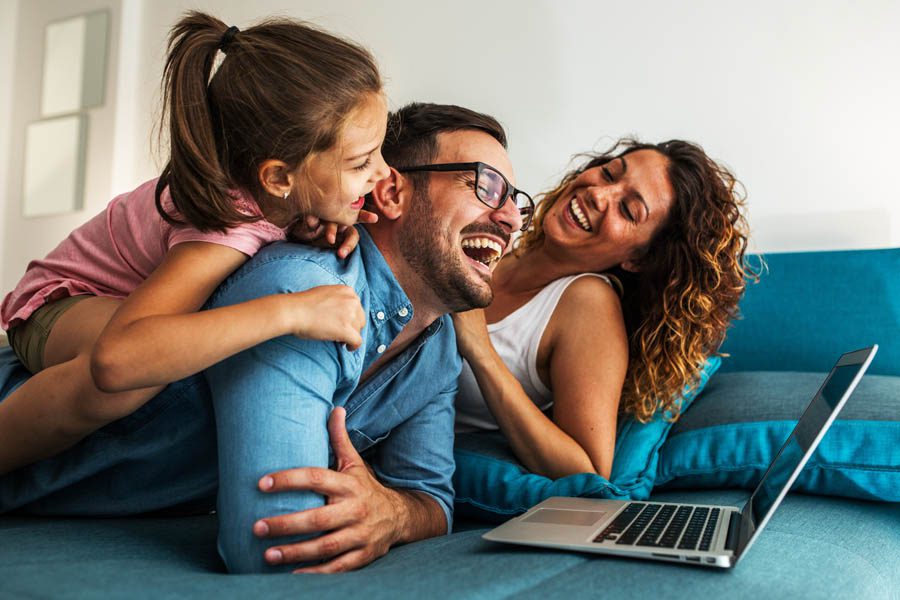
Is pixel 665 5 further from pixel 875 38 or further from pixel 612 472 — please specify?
pixel 612 472

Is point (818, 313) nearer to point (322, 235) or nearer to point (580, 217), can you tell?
point (580, 217)

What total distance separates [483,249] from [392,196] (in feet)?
0.71

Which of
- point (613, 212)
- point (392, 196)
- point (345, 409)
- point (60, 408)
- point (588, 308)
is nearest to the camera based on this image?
point (60, 408)

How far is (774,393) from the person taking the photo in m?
1.85

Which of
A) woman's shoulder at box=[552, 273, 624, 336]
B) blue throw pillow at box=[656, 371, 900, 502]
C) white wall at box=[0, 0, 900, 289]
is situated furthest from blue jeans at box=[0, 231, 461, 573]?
white wall at box=[0, 0, 900, 289]

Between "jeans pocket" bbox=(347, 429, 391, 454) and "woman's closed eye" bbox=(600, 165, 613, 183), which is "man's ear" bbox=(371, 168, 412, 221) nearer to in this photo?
"jeans pocket" bbox=(347, 429, 391, 454)

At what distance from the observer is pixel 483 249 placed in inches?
63.4

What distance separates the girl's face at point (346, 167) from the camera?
52.1 inches

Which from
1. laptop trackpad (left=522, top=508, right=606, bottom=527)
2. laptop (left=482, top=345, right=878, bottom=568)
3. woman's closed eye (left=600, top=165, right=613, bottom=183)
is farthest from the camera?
woman's closed eye (left=600, top=165, right=613, bottom=183)

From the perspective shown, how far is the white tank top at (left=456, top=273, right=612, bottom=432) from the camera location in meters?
2.04

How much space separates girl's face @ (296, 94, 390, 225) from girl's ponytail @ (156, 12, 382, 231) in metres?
0.02

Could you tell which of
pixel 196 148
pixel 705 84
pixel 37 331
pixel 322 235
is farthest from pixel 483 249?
pixel 705 84

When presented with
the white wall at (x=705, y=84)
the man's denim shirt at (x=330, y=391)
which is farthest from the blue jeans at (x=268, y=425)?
the white wall at (x=705, y=84)

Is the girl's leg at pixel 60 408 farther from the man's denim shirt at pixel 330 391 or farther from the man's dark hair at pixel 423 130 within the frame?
the man's dark hair at pixel 423 130
